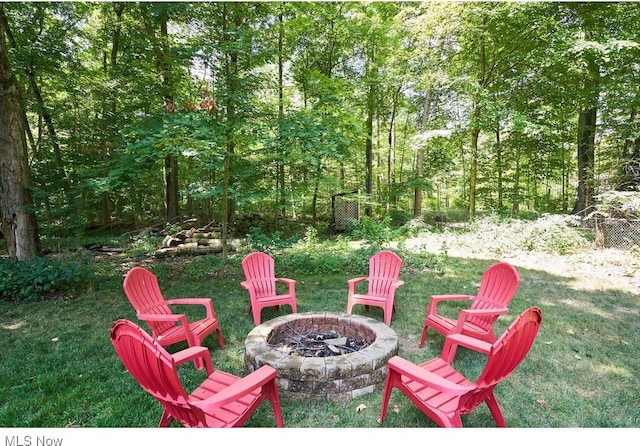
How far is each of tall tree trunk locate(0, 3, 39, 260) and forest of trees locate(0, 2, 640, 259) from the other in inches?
0.8

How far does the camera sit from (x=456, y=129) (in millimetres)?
9344

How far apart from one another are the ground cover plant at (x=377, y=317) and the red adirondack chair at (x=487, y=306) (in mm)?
256

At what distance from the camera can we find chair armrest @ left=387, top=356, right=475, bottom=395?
1.66 metres

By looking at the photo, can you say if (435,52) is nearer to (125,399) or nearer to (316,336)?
(316,336)

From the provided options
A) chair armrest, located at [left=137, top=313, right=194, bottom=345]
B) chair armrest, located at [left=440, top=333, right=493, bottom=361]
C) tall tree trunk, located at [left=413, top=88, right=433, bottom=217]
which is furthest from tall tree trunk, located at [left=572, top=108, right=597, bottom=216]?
chair armrest, located at [left=137, top=313, right=194, bottom=345]

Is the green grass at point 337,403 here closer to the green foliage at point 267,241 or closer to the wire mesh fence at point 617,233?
the green foliage at point 267,241

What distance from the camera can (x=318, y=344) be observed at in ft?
9.34

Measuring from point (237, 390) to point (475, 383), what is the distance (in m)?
1.32

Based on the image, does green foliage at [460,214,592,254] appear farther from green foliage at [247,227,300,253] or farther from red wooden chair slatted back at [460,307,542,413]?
red wooden chair slatted back at [460,307,542,413]

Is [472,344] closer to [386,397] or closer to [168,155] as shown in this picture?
[386,397]

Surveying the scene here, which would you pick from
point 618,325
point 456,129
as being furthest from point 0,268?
point 456,129

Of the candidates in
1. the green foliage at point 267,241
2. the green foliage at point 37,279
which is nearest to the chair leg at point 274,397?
the green foliage at point 267,241

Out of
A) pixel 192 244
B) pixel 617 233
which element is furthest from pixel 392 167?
pixel 192 244
